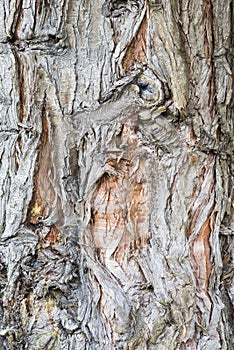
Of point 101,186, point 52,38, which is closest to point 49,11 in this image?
point 52,38

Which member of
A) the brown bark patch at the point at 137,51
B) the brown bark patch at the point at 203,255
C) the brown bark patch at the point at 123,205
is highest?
the brown bark patch at the point at 137,51

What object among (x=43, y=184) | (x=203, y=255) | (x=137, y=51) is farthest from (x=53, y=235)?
(x=137, y=51)

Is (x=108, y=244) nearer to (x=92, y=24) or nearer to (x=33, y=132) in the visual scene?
(x=33, y=132)

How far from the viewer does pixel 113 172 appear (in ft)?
3.57

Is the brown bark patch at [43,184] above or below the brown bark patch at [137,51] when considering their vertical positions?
below

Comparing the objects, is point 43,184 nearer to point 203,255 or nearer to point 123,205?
point 123,205

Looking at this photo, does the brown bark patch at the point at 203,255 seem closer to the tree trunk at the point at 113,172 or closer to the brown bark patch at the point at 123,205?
the tree trunk at the point at 113,172

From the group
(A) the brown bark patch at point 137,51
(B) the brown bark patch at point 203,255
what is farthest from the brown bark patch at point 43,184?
(B) the brown bark patch at point 203,255

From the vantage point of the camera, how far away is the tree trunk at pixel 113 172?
3.49ft

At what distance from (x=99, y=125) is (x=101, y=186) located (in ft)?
0.46

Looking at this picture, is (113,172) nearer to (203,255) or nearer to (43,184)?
(43,184)

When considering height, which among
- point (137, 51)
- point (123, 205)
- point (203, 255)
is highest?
point (137, 51)

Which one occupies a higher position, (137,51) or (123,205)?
(137,51)

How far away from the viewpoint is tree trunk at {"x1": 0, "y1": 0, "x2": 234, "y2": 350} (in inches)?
41.9
